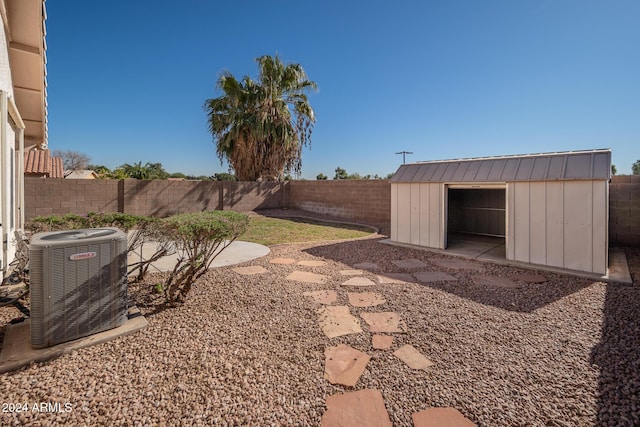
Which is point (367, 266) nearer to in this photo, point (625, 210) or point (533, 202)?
point (533, 202)

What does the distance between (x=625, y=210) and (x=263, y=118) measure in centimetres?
1371

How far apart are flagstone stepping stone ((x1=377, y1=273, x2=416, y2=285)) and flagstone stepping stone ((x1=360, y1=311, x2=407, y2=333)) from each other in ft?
4.07

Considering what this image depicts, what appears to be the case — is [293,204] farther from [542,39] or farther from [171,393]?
[171,393]

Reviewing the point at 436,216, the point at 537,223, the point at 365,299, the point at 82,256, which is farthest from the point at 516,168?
the point at 82,256

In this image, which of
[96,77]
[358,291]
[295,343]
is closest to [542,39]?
[358,291]

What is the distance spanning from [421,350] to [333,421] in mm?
1187

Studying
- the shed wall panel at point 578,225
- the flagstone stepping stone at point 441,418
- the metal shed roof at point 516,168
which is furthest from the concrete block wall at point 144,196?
the shed wall panel at point 578,225

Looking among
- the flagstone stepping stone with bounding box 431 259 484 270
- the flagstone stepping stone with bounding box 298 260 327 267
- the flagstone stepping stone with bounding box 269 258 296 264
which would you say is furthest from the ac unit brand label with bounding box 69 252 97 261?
the flagstone stepping stone with bounding box 431 259 484 270

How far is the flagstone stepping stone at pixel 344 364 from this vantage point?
2193 mm

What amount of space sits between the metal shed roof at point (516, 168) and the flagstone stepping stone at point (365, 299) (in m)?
3.96

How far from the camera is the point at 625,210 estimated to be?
721 centimetres

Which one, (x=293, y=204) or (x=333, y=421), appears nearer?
(x=333, y=421)

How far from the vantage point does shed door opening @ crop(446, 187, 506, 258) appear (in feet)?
30.1

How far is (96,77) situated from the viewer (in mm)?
12555
